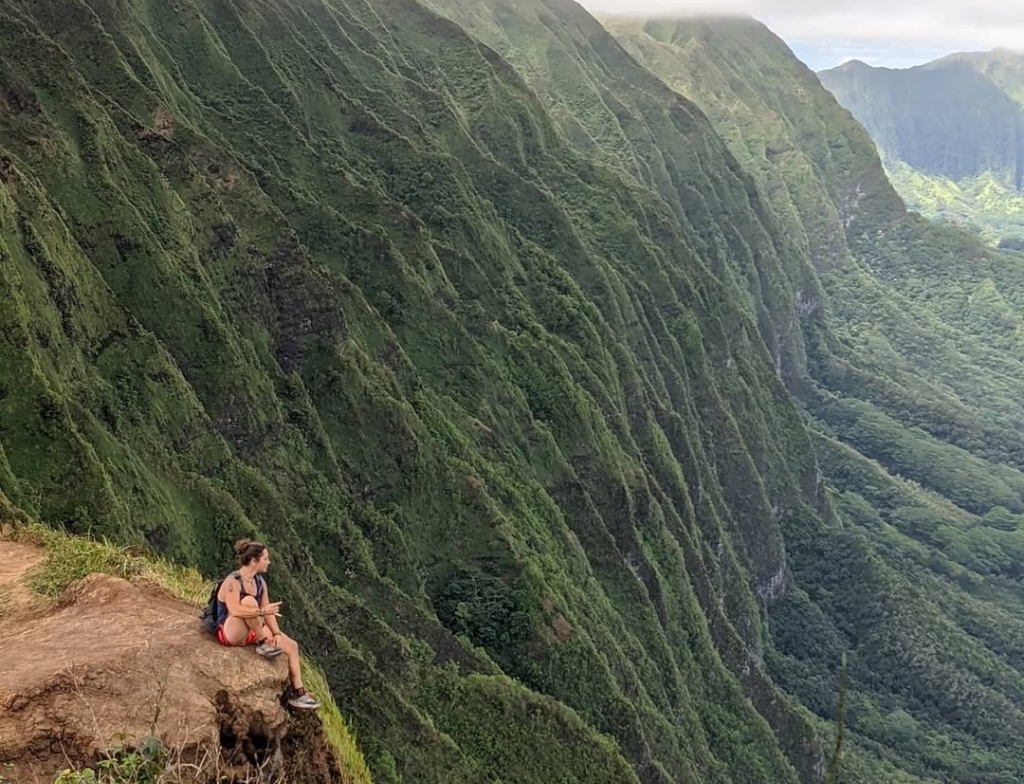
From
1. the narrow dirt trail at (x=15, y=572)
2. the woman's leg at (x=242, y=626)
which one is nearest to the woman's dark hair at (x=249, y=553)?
the woman's leg at (x=242, y=626)

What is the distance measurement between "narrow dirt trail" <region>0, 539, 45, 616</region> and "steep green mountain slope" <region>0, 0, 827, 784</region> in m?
9.44

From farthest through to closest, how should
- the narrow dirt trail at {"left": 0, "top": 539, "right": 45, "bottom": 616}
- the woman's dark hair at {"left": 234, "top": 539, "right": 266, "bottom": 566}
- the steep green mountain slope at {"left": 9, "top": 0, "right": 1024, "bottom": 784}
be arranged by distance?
the steep green mountain slope at {"left": 9, "top": 0, "right": 1024, "bottom": 784}, the narrow dirt trail at {"left": 0, "top": 539, "right": 45, "bottom": 616}, the woman's dark hair at {"left": 234, "top": 539, "right": 266, "bottom": 566}

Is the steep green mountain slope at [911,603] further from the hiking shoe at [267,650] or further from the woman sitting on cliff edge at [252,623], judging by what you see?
the hiking shoe at [267,650]

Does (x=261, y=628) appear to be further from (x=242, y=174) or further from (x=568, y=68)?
(x=568, y=68)

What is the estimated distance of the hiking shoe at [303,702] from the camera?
1253cm

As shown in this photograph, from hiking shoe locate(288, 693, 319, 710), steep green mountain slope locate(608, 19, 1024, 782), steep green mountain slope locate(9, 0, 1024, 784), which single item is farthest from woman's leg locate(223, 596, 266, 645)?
steep green mountain slope locate(608, 19, 1024, 782)

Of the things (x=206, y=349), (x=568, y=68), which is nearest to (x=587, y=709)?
(x=206, y=349)

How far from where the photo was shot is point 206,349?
4309 centimetres

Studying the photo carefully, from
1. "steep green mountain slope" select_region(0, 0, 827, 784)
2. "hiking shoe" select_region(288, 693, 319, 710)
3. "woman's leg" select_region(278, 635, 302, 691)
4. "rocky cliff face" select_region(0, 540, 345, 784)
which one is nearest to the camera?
"rocky cliff face" select_region(0, 540, 345, 784)

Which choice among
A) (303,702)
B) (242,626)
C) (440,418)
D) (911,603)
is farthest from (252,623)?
(911,603)

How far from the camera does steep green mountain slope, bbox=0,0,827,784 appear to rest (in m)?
36.1

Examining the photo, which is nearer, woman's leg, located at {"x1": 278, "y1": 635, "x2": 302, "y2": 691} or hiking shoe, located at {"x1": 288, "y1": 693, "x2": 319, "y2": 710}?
hiking shoe, located at {"x1": 288, "y1": 693, "x2": 319, "y2": 710}

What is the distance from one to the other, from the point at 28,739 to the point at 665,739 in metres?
55.5

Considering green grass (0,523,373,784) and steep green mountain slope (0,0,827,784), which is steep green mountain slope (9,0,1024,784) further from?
green grass (0,523,373,784)
